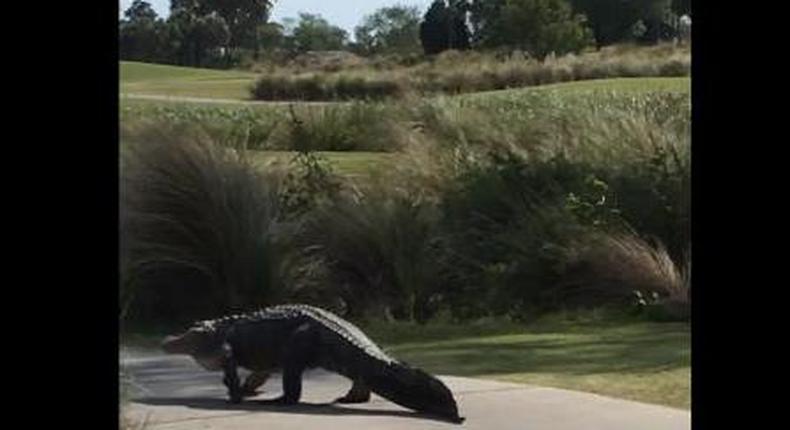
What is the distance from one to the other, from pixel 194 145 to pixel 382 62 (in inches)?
1670

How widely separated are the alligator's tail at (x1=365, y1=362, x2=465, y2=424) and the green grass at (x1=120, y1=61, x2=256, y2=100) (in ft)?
105

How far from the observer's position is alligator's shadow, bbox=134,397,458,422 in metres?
6.78

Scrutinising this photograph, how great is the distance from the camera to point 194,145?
37.8ft

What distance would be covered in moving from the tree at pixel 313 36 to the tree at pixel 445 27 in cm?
1843

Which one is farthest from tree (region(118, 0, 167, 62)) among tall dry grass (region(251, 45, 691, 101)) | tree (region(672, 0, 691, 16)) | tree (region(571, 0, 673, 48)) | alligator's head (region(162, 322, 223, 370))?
alligator's head (region(162, 322, 223, 370))

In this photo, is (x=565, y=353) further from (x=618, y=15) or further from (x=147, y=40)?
(x=147, y=40)

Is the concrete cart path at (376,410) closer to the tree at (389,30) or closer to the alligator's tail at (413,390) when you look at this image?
the alligator's tail at (413,390)

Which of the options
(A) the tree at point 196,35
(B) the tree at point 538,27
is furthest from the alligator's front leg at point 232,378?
(A) the tree at point 196,35

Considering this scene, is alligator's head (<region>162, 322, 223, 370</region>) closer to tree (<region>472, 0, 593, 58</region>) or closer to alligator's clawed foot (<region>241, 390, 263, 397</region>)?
alligator's clawed foot (<region>241, 390, 263, 397</region>)

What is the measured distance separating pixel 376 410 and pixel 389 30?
234 feet

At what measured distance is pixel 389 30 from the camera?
77.5 meters

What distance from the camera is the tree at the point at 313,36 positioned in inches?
2965
